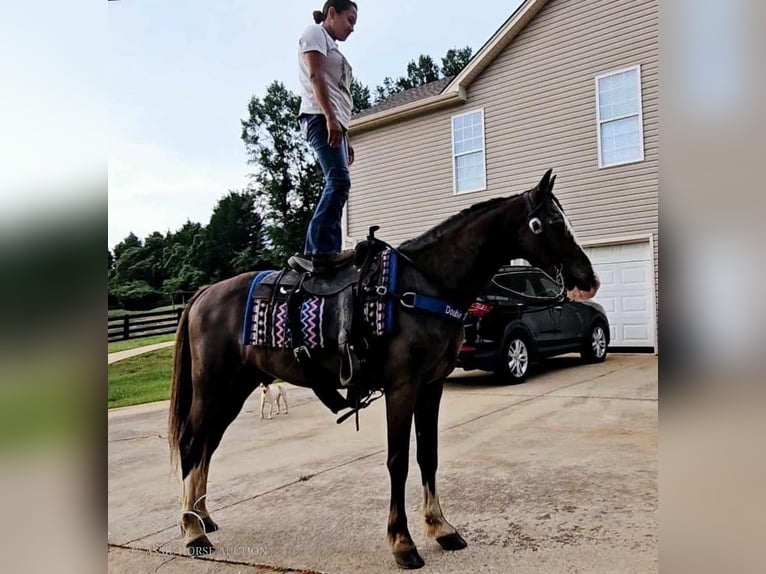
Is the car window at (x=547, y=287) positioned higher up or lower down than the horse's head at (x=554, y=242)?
lower down

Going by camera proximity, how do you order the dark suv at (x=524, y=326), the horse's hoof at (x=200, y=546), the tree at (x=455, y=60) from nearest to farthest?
the dark suv at (x=524, y=326)
the horse's hoof at (x=200, y=546)
the tree at (x=455, y=60)

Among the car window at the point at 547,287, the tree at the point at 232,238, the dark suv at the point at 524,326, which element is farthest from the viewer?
the tree at the point at 232,238

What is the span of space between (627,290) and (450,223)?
76cm

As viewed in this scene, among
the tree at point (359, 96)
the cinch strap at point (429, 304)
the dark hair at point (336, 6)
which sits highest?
the dark hair at point (336, 6)

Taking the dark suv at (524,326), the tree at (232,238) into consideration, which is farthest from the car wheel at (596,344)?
the tree at (232,238)

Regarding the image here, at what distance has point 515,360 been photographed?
2828 millimetres

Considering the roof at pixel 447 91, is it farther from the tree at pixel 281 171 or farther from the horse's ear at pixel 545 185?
the horse's ear at pixel 545 185

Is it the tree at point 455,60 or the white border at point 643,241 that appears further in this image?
the tree at point 455,60

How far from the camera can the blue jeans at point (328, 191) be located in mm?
2695

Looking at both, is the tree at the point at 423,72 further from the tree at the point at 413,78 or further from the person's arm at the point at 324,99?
the person's arm at the point at 324,99

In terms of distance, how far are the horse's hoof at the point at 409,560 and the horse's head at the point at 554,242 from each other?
1.14 m

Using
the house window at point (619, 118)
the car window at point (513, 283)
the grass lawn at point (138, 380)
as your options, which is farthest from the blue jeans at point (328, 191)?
Result: the grass lawn at point (138, 380)

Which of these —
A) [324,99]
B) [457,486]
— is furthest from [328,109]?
[457,486]
